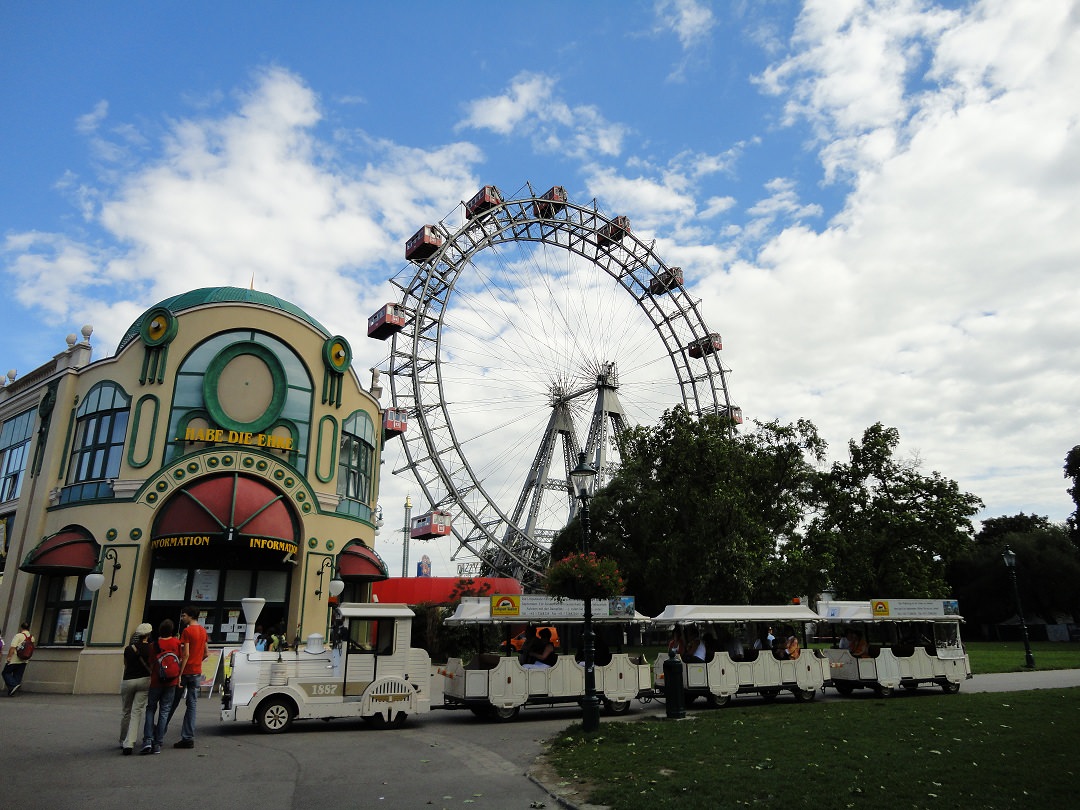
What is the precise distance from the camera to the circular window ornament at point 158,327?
992 inches

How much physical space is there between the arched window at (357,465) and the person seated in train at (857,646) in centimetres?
1735

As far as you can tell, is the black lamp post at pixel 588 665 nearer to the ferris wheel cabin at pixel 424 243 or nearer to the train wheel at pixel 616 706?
the train wheel at pixel 616 706

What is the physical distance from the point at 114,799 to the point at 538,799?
15.7ft

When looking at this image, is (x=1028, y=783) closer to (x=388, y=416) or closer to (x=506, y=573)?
(x=388, y=416)

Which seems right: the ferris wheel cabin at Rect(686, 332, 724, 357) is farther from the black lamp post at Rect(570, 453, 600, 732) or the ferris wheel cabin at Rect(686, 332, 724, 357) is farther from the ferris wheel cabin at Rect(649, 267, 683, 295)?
the black lamp post at Rect(570, 453, 600, 732)

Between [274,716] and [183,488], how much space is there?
1185 centimetres

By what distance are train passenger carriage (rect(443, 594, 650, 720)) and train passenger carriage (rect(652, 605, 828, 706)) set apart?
48.5 inches

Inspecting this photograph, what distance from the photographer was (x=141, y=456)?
24.5m

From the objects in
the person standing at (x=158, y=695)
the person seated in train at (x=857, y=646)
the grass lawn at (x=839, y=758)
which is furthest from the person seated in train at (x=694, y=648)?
the person standing at (x=158, y=695)

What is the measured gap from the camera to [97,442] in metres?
25.2

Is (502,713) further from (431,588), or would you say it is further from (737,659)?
(431,588)

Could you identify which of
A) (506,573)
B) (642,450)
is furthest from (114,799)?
(506,573)

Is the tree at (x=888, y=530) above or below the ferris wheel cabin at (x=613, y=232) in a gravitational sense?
below

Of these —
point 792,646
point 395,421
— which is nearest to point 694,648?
point 792,646
